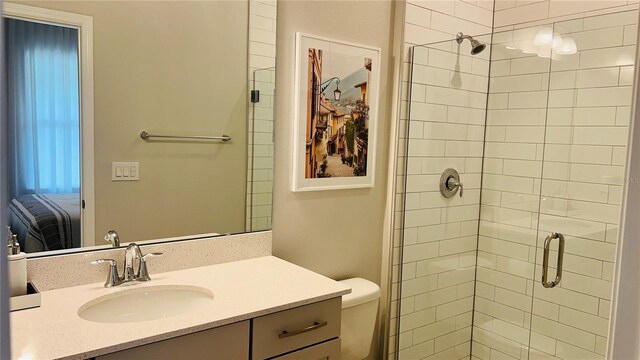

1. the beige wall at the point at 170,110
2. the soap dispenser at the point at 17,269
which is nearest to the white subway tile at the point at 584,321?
the beige wall at the point at 170,110

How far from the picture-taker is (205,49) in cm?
189

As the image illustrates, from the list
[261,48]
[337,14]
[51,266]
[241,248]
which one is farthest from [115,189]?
[337,14]

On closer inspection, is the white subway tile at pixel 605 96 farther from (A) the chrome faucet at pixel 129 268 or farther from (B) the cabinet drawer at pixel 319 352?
(A) the chrome faucet at pixel 129 268

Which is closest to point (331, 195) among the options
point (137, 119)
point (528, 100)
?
point (137, 119)

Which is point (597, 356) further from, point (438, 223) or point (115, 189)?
point (115, 189)

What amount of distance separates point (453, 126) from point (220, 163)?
139 centimetres

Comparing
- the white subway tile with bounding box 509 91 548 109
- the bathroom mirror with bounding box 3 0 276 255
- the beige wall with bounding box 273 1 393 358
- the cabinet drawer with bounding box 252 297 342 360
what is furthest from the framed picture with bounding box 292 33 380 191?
the white subway tile with bounding box 509 91 548 109

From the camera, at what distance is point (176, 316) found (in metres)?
1.45

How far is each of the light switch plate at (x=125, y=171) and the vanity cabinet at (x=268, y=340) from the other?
0.67 m

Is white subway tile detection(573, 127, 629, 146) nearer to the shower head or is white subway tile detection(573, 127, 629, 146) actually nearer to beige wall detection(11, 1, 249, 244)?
the shower head

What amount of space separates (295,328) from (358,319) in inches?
27.0

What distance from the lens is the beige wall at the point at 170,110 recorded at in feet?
5.54

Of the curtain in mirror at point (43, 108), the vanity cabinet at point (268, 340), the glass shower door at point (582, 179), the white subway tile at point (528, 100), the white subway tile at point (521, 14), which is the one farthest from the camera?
the white subway tile at point (521, 14)

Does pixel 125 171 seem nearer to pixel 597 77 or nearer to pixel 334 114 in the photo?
pixel 334 114
